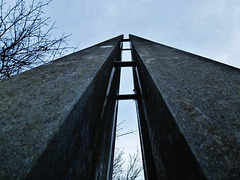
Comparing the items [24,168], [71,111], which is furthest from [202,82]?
[24,168]

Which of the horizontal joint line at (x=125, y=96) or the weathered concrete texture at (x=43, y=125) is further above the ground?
the horizontal joint line at (x=125, y=96)

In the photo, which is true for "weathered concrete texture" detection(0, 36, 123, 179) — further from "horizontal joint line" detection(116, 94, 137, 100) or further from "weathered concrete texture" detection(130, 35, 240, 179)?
"horizontal joint line" detection(116, 94, 137, 100)

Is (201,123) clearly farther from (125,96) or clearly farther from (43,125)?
(125,96)

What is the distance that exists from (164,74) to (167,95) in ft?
1.35

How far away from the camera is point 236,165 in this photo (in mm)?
544

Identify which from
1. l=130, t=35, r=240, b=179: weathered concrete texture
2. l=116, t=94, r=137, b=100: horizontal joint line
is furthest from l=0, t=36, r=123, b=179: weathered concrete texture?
l=116, t=94, r=137, b=100: horizontal joint line

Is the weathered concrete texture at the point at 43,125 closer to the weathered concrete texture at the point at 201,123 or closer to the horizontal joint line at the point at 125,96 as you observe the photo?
the weathered concrete texture at the point at 201,123

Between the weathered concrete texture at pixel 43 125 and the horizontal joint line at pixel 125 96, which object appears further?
the horizontal joint line at pixel 125 96

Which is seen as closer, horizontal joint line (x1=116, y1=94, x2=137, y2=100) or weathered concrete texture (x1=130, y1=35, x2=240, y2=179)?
weathered concrete texture (x1=130, y1=35, x2=240, y2=179)

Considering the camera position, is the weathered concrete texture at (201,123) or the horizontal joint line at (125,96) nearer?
the weathered concrete texture at (201,123)

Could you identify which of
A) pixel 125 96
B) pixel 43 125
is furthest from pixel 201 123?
pixel 125 96

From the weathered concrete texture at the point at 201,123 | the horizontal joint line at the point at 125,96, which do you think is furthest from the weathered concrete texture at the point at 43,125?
the horizontal joint line at the point at 125,96

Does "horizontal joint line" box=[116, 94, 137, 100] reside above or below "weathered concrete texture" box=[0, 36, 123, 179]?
above

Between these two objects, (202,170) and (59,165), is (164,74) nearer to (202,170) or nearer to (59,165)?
(202,170)
